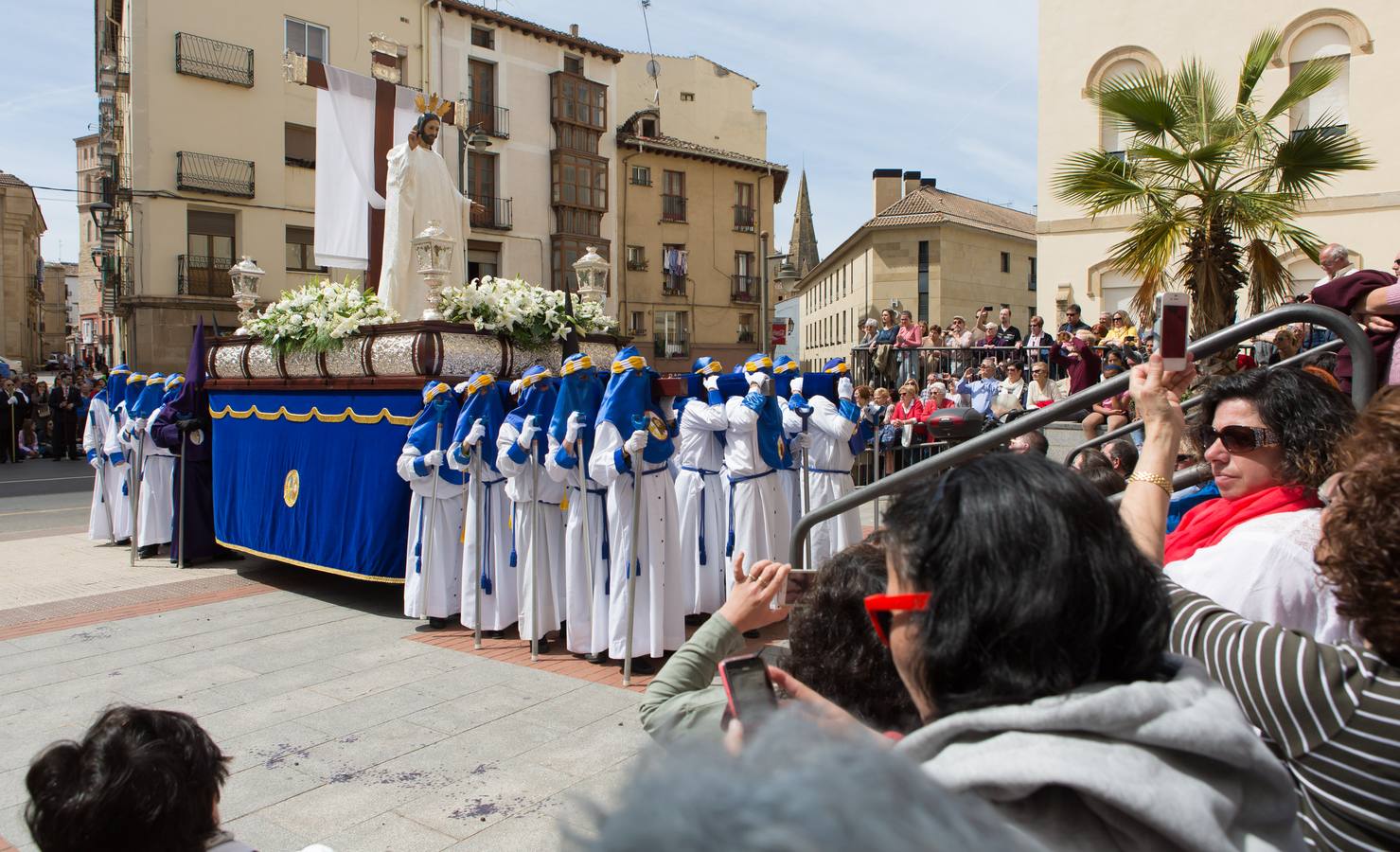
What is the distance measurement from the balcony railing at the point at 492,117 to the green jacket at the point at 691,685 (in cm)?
2879

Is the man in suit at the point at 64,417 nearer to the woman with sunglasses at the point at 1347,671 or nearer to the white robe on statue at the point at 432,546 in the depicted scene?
the white robe on statue at the point at 432,546

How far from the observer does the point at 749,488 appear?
303 inches

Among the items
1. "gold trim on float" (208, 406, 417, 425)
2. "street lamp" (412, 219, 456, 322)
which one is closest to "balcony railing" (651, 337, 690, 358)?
"gold trim on float" (208, 406, 417, 425)

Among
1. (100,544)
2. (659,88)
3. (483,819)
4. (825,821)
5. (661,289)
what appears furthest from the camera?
(659,88)

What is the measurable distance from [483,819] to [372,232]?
7678 mm

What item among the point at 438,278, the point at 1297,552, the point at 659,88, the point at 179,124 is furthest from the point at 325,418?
the point at 659,88

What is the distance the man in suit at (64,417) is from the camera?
75.7 feet

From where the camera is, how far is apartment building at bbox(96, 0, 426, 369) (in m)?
23.6

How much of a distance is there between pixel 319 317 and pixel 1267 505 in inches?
318

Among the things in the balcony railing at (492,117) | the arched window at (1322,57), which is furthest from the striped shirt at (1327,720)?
the balcony railing at (492,117)

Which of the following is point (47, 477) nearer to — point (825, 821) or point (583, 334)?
point (583, 334)

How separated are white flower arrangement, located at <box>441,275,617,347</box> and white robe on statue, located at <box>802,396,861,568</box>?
238 cm

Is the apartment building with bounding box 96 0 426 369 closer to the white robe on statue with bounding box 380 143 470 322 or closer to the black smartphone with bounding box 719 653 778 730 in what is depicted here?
the white robe on statue with bounding box 380 143 470 322

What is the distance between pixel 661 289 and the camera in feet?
112
